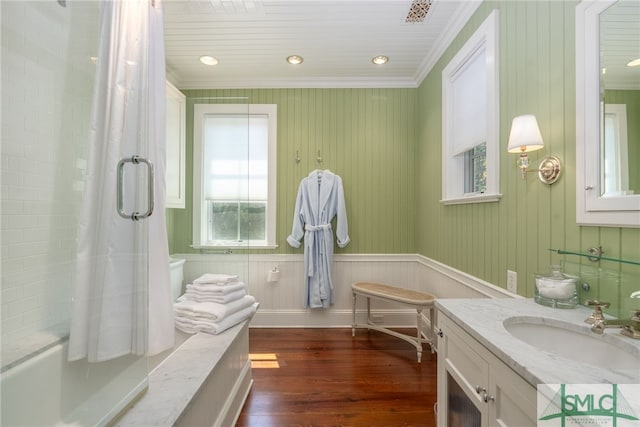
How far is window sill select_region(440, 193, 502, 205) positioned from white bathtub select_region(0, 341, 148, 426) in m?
1.95

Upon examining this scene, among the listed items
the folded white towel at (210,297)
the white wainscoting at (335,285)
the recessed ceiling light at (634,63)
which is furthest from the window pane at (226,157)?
the recessed ceiling light at (634,63)

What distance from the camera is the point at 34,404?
38.4 inches

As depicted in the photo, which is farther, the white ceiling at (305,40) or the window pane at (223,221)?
the window pane at (223,221)

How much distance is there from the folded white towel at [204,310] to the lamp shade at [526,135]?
1.77m

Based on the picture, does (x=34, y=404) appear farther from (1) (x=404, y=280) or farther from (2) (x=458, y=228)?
(1) (x=404, y=280)

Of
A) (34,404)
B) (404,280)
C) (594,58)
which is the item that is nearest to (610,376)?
(594,58)

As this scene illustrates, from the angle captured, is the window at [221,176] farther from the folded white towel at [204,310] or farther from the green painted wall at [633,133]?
the green painted wall at [633,133]

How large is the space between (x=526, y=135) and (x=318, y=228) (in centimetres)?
192

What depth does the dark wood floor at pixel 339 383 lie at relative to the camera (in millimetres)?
1659

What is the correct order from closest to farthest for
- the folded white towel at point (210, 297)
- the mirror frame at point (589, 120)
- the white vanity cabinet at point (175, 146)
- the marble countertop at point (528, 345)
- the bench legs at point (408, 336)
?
the marble countertop at point (528, 345) → the mirror frame at point (589, 120) → the folded white towel at point (210, 297) → the white vanity cabinet at point (175, 146) → the bench legs at point (408, 336)

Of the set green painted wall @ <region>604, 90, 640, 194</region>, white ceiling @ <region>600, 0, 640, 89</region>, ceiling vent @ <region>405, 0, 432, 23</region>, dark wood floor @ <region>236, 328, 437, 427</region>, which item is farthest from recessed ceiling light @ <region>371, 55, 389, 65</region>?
dark wood floor @ <region>236, 328, 437, 427</region>

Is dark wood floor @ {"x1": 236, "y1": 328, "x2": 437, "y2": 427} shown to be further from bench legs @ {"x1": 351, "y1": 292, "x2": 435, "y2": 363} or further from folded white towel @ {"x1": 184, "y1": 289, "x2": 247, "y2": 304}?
folded white towel @ {"x1": 184, "y1": 289, "x2": 247, "y2": 304}

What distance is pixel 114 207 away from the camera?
1095 millimetres

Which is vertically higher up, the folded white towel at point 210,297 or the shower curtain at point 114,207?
the shower curtain at point 114,207
